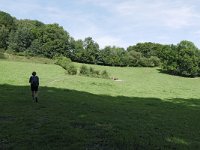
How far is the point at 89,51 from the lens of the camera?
13962 cm

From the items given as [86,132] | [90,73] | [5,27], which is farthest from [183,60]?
[86,132]

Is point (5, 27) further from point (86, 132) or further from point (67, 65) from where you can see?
point (86, 132)

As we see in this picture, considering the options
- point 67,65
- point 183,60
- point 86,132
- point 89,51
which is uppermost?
point 89,51

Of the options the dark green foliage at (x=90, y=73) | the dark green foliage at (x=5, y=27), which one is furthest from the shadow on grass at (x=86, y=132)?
the dark green foliage at (x=5, y=27)

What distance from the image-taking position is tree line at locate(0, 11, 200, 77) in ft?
385

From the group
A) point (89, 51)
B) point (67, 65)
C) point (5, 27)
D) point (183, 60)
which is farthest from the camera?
point (5, 27)

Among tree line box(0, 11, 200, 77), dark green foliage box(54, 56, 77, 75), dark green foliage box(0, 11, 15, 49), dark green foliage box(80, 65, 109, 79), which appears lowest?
dark green foliage box(80, 65, 109, 79)

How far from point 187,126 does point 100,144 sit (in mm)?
9534

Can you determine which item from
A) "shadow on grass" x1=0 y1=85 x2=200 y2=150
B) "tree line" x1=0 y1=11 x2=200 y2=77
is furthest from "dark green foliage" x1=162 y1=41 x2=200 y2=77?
"shadow on grass" x1=0 y1=85 x2=200 y2=150

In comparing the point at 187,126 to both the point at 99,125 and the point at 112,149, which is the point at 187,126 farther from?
the point at 112,149

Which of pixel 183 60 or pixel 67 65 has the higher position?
pixel 183 60

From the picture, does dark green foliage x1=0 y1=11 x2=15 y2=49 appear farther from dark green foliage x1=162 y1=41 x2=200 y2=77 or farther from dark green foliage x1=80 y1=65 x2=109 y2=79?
dark green foliage x1=80 y1=65 x2=109 y2=79

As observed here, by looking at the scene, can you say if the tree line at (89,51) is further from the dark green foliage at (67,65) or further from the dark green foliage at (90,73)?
the dark green foliage at (90,73)

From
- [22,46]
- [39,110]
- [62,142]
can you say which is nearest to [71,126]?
[62,142]
